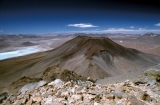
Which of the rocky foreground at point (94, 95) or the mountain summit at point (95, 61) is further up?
the rocky foreground at point (94, 95)

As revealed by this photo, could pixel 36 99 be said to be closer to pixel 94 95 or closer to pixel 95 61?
A: pixel 94 95

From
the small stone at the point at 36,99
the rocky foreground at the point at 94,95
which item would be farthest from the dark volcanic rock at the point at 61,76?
the small stone at the point at 36,99

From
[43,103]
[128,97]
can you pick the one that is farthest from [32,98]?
[128,97]

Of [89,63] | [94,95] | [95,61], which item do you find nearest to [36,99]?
[94,95]

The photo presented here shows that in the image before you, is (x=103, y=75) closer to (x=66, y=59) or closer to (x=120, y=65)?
(x=120, y=65)

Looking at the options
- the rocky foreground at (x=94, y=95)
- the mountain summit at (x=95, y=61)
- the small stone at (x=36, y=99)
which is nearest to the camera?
the rocky foreground at (x=94, y=95)

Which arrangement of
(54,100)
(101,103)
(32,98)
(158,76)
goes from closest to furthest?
(101,103) → (54,100) → (32,98) → (158,76)

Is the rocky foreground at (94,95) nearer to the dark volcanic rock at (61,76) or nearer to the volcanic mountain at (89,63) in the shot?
the dark volcanic rock at (61,76)

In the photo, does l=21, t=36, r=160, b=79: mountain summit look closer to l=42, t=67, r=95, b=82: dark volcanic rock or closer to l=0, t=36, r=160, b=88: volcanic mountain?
l=0, t=36, r=160, b=88: volcanic mountain

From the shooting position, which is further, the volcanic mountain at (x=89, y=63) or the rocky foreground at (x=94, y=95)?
the volcanic mountain at (x=89, y=63)

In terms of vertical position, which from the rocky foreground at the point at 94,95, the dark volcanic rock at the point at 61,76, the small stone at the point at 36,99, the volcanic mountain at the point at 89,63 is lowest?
the volcanic mountain at the point at 89,63

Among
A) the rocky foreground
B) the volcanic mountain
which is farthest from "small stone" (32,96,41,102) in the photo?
the volcanic mountain
